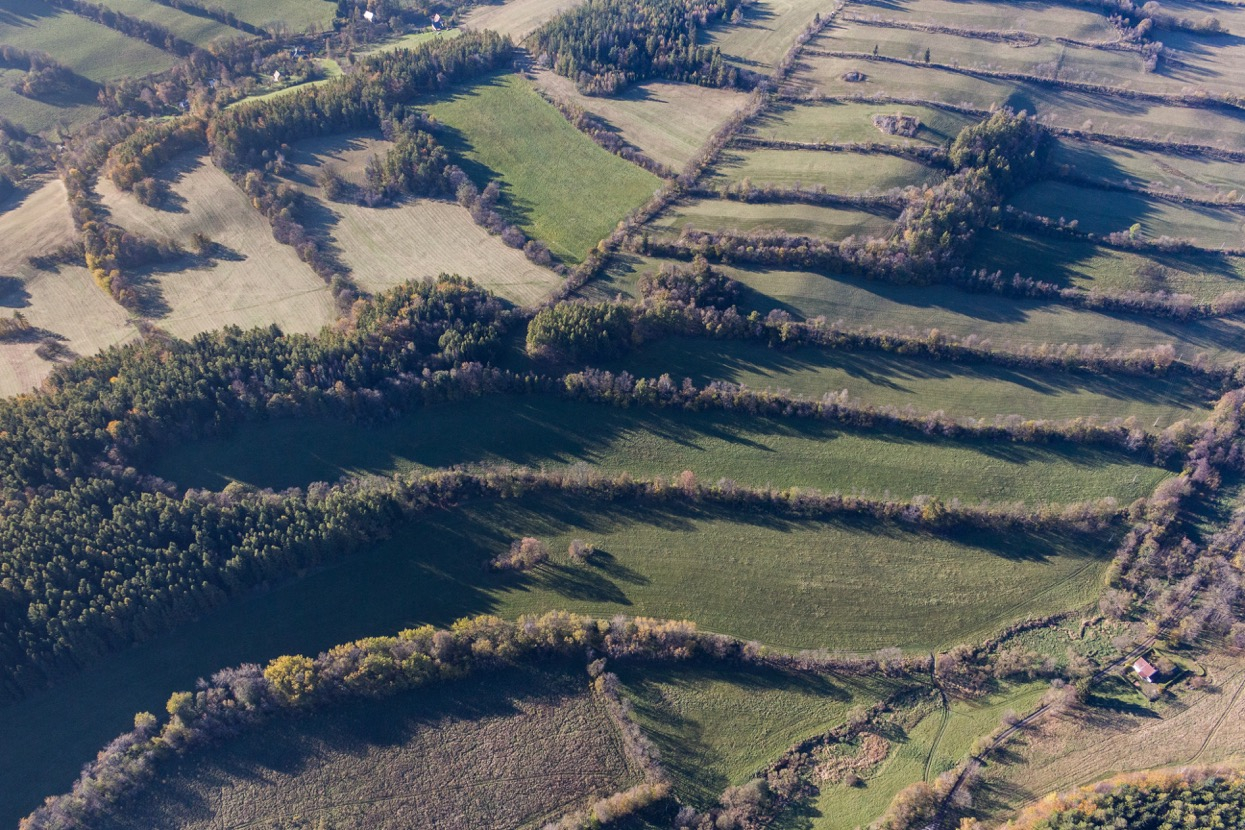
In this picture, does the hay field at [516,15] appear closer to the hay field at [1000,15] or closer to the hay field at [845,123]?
the hay field at [845,123]

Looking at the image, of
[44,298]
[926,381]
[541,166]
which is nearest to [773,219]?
[926,381]

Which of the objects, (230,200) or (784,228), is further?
(230,200)

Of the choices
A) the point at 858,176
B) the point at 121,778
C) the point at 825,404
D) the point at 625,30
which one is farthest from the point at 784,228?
the point at 121,778

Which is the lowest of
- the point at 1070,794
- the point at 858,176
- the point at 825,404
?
the point at 1070,794

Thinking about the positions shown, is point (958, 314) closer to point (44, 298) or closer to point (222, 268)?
point (222, 268)

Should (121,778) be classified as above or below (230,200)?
A: below

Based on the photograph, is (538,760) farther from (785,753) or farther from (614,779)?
(785,753)
